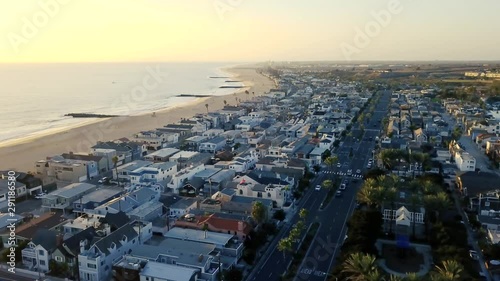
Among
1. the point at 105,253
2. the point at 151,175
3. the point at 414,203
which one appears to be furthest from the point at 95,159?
the point at 414,203

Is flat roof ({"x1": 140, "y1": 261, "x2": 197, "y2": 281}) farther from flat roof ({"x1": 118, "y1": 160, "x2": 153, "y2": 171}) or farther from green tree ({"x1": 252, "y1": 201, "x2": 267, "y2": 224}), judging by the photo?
flat roof ({"x1": 118, "y1": 160, "x2": 153, "y2": 171})

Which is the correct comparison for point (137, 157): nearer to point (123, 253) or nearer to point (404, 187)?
point (123, 253)

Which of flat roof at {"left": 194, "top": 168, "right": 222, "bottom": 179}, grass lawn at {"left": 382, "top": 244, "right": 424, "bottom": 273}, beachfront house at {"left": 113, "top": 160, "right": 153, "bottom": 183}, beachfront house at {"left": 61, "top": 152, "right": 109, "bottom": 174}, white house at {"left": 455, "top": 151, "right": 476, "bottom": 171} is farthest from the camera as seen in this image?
beachfront house at {"left": 61, "top": 152, "right": 109, "bottom": 174}

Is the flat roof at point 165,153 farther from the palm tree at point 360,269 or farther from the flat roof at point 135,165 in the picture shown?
the palm tree at point 360,269

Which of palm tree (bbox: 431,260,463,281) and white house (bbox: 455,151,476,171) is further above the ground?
palm tree (bbox: 431,260,463,281)

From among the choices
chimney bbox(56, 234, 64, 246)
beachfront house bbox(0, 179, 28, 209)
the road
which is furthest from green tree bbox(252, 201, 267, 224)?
beachfront house bbox(0, 179, 28, 209)

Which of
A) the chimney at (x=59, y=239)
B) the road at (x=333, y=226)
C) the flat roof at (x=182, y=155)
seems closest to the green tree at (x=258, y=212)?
the road at (x=333, y=226)

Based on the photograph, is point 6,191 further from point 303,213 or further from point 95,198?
point 303,213
